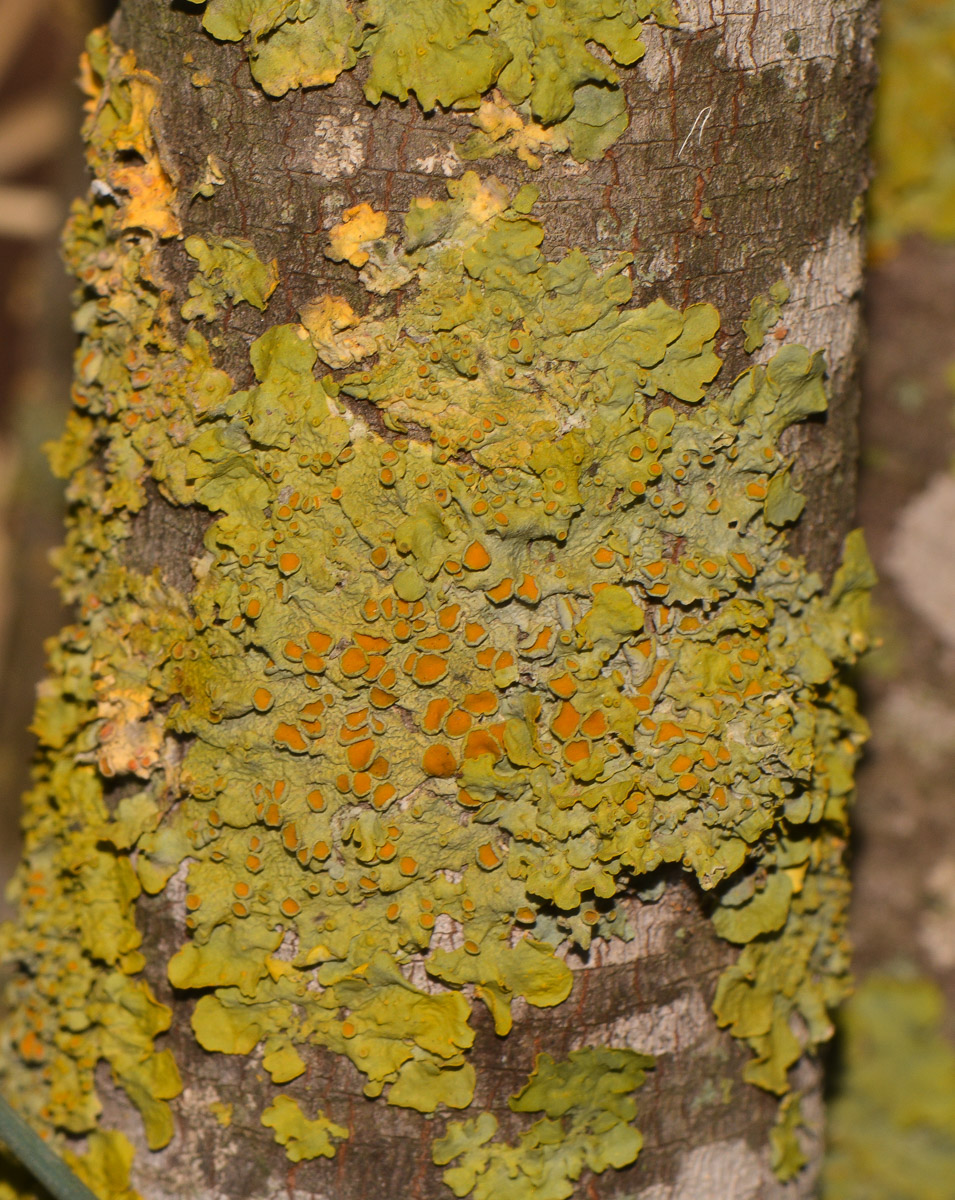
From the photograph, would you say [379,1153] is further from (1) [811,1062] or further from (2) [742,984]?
(1) [811,1062]

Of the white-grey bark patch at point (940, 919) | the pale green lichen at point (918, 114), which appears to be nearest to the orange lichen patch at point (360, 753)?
the white-grey bark patch at point (940, 919)

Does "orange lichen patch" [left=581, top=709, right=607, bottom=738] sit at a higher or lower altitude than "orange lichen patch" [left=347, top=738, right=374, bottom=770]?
higher

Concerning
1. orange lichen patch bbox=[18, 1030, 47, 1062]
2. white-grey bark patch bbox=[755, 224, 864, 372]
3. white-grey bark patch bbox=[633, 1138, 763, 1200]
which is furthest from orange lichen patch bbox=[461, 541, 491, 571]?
orange lichen patch bbox=[18, 1030, 47, 1062]

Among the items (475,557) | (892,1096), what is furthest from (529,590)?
(892,1096)

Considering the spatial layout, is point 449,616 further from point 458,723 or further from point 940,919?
point 940,919

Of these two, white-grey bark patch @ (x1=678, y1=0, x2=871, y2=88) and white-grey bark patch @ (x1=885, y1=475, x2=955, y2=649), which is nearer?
white-grey bark patch @ (x1=678, y1=0, x2=871, y2=88)

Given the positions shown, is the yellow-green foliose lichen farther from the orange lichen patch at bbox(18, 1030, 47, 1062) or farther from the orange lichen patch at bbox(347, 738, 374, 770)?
the orange lichen patch at bbox(18, 1030, 47, 1062)

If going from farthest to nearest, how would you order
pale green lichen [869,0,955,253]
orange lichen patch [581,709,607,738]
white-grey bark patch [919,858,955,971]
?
white-grey bark patch [919,858,955,971] < pale green lichen [869,0,955,253] < orange lichen patch [581,709,607,738]

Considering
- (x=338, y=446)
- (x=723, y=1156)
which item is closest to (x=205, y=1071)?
(x=723, y=1156)

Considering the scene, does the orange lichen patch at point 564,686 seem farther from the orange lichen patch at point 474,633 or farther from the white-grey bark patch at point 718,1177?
the white-grey bark patch at point 718,1177
